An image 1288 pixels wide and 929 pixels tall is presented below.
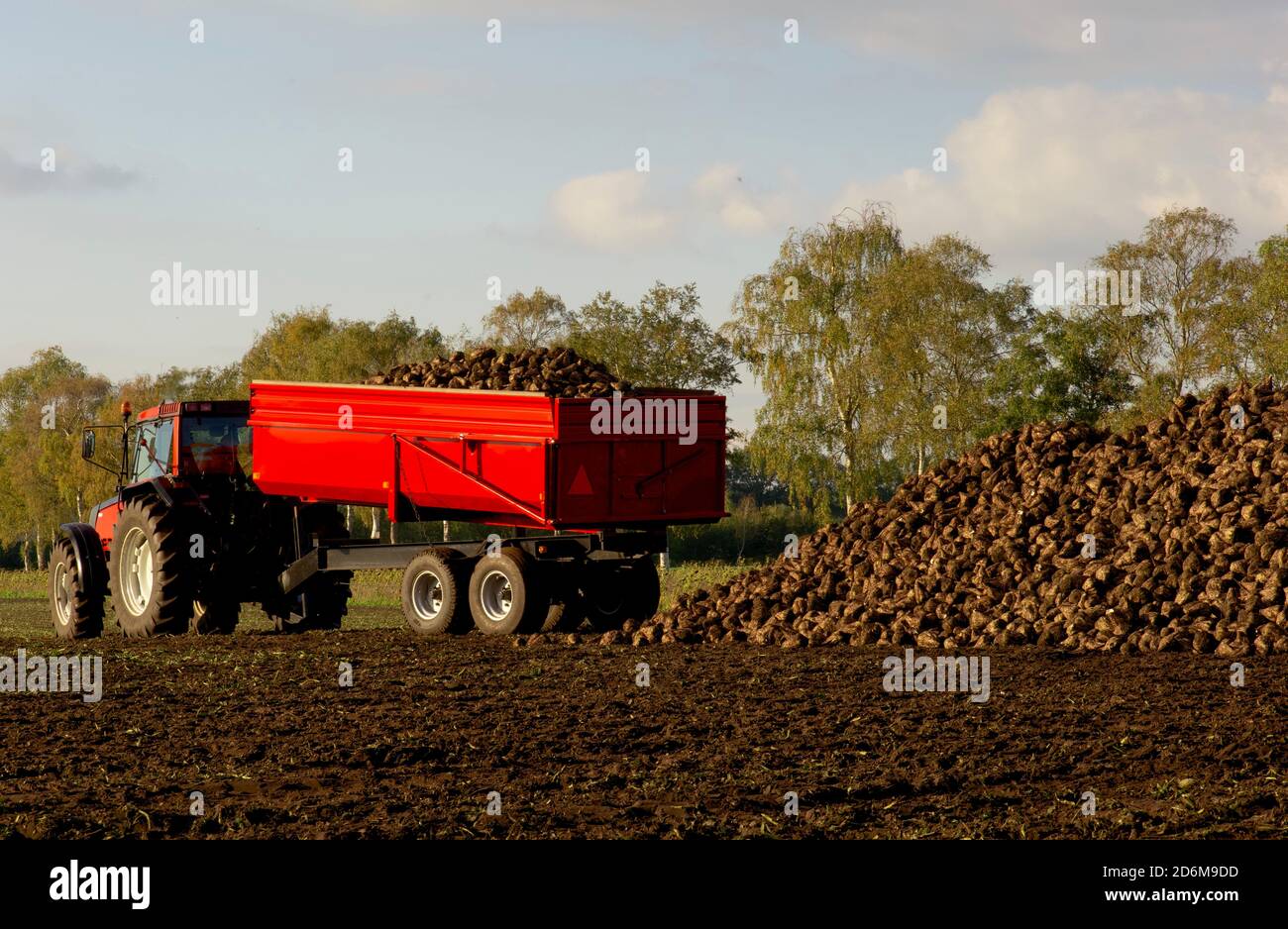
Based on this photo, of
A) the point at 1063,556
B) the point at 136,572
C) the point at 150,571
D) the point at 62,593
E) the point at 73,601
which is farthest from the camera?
the point at 62,593

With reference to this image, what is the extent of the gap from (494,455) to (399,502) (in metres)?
1.58

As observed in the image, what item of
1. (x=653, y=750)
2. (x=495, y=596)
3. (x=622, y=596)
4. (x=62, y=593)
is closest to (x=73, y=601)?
(x=62, y=593)

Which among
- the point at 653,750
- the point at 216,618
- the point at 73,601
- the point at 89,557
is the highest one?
the point at 89,557

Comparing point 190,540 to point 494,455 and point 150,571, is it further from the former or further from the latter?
point 494,455

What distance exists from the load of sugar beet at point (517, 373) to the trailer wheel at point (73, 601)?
4381 mm

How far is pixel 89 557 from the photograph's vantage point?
717 inches

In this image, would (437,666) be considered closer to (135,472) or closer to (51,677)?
(51,677)

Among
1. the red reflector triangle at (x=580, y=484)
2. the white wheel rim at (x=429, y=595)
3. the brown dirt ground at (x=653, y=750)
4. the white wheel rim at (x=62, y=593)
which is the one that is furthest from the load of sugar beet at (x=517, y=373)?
the white wheel rim at (x=62, y=593)

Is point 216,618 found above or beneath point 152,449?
beneath

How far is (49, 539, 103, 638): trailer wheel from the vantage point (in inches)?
715

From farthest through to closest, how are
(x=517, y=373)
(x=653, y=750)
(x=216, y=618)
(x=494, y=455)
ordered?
(x=216, y=618), (x=517, y=373), (x=494, y=455), (x=653, y=750)

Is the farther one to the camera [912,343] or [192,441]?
[912,343]

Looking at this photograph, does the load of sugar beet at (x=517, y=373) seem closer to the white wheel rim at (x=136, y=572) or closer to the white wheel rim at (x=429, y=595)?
the white wheel rim at (x=429, y=595)

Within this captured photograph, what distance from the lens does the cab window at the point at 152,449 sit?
692 inches
